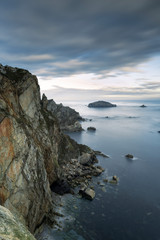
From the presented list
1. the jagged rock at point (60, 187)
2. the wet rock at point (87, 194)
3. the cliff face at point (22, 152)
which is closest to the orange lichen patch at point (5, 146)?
the cliff face at point (22, 152)

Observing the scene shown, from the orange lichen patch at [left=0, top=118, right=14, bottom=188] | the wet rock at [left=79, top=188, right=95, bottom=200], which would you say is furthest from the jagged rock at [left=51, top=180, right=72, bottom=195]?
the orange lichen patch at [left=0, top=118, right=14, bottom=188]

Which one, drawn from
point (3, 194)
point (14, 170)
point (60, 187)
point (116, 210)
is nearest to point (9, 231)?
point (3, 194)

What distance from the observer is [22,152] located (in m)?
26.9

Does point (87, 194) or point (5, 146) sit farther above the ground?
point (5, 146)

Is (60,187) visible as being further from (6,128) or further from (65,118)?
(65,118)

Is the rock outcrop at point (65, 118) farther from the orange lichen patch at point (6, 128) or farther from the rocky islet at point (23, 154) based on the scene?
the orange lichen patch at point (6, 128)

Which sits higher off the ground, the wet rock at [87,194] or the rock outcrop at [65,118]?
the rock outcrop at [65,118]

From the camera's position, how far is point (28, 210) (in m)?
26.3

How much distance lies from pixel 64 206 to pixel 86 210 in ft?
17.0

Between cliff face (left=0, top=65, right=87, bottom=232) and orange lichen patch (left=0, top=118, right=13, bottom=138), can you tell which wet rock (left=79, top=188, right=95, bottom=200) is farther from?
orange lichen patch (left=0, top=118, right=13, bottom=138)

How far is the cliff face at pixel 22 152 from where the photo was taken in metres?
23.5

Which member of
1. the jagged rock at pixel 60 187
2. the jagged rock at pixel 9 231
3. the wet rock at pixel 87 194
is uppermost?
the jagged rock at pixel 9 231

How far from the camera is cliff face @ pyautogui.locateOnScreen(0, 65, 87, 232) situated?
77.2ft

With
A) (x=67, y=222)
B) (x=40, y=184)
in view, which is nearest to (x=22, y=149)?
(x=40, y=184)
